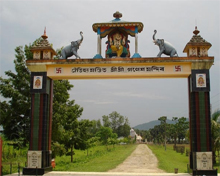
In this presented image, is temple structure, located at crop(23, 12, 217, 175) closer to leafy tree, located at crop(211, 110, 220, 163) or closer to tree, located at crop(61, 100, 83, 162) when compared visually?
leafy tree, located at crop(211, 110, 220, 163)

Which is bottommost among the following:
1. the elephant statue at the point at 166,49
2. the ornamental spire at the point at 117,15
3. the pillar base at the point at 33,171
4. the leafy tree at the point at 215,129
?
the pillar base at the point at 33,171

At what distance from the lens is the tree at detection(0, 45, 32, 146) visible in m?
15.7

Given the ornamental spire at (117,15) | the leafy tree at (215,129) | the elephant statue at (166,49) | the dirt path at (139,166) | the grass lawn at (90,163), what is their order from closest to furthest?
the elephant statue at (166,49) → the ornamental spire at (117,15) → the dirt path at (139,166) → the grass lawn at (90,163) → the leafy tree at (215,129)

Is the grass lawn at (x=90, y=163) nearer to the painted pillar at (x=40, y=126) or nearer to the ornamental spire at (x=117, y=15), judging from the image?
the painted pillar at (x=40, y=126)

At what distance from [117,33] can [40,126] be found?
5.69 m

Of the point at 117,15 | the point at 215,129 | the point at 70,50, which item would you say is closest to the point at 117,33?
the point at 117,15

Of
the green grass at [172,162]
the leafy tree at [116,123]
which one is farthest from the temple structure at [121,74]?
the leafy tree at [116,123]

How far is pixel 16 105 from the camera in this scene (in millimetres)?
15891

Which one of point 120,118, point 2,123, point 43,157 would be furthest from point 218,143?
→ point 120,118

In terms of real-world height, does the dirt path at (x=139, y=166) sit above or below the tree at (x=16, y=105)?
below

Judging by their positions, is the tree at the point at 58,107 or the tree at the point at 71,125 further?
the tree at the point at 71,125

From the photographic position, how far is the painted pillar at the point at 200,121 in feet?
36.8

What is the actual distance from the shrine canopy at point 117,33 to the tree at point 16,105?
582 centimetres

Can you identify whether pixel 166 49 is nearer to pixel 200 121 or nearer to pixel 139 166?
pixel 200 121
